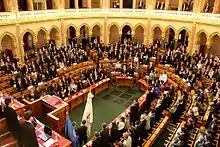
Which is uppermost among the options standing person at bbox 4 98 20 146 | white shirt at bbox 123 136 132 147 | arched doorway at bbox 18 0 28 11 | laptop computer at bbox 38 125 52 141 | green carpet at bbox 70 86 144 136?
arched doorway at bbox 18 0 28 11

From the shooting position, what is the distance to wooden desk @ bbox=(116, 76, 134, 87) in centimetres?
1698

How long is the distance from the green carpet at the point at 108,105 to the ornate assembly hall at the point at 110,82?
60 mm

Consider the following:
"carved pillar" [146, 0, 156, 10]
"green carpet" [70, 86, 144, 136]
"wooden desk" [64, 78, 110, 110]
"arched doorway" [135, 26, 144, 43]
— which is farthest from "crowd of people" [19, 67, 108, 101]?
"arched doorway" [135, 26, 144, 43]

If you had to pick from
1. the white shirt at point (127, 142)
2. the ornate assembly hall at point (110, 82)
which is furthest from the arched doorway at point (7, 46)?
the white shirt at point (127, 142)

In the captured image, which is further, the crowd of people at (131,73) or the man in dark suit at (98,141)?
the crowd of people at (131,73)

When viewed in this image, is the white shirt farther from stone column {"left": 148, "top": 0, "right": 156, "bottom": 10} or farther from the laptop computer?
stone column {"left": 148, "top": 0, "right": 156, "bottom": 10}

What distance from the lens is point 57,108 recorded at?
411 inches

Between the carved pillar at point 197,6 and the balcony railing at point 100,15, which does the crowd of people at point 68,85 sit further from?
the carved pillar at point 197,6

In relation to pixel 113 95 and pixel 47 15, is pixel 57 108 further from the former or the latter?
pixel 47 15

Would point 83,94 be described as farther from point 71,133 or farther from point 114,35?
point 114,35

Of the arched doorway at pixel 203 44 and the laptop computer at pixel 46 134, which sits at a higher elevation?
the arched doorway at pixel 203 44

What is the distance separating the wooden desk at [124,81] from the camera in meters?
17.0

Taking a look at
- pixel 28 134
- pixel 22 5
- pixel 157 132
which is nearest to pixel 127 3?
pixel 22 5

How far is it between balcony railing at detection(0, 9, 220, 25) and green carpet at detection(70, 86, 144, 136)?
8.55m
